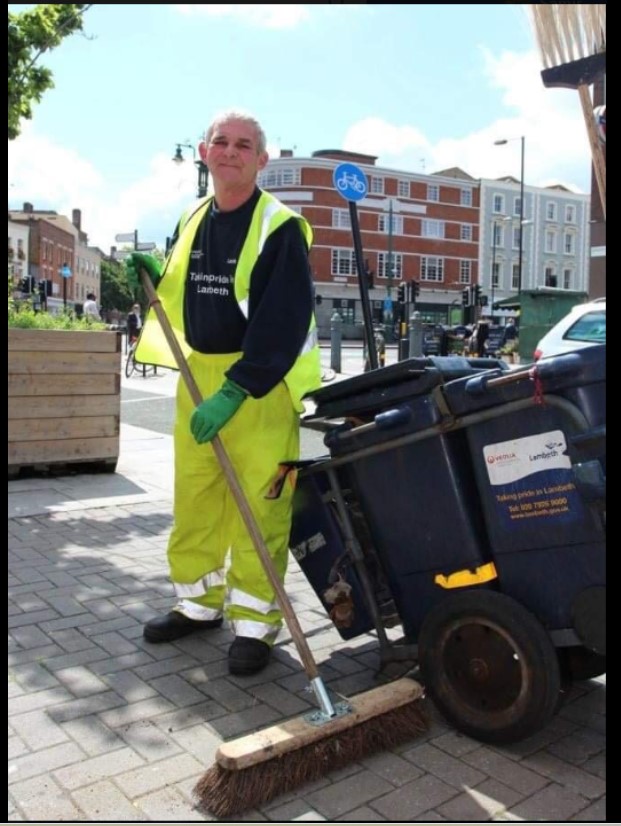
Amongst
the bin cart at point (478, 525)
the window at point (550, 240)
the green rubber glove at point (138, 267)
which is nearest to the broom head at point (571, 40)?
the bin cart at point (478, 525)

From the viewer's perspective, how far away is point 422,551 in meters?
2.62

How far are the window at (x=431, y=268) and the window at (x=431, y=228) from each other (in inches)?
71.7

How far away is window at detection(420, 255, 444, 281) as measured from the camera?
69688mm

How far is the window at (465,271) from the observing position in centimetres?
7106

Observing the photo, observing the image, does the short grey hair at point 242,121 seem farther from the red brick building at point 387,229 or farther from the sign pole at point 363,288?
the red brick building at point 387,229

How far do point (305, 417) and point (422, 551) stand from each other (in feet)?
2.34

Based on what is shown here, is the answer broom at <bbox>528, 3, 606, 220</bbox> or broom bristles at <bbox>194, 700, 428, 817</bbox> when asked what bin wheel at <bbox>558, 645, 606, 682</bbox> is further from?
broom at <bbox>528, 3, 606, 220</bbox>

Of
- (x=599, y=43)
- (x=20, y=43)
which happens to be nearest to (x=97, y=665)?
(x=599, y=43)

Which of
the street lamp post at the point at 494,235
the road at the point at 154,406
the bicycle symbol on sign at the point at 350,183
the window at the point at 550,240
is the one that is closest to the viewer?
the bicycle symbol on sign at the point at 350,183

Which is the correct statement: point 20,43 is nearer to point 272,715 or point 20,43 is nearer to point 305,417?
point 305,417

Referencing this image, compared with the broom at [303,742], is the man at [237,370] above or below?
above

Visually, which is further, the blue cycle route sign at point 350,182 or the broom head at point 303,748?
the blue cycle route sign at point 350,182

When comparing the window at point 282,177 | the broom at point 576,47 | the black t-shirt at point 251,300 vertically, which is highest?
the window at point 282,177

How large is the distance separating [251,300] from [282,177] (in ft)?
201
